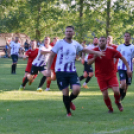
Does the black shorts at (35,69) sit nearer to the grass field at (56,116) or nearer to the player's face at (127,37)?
the grass field at (56,116)

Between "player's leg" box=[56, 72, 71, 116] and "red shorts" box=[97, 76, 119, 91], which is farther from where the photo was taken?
"red shorts" box=[97, 76, 119, 91]

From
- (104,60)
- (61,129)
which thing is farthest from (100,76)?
(61,129)

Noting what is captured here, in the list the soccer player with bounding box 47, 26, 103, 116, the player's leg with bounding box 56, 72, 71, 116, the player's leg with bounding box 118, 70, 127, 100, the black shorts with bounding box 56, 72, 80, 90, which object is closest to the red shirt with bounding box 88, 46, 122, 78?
the soccer player with bounding box 47, 26, 103, 116

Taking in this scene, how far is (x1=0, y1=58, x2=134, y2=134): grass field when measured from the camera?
6.70 metres

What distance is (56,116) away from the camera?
26.7 feet

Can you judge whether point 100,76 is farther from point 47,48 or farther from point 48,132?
point 47,48

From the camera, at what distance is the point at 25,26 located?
43688mm

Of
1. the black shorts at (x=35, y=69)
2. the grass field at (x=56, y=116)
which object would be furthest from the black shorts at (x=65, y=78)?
the black shorts at (x=35, y=69)

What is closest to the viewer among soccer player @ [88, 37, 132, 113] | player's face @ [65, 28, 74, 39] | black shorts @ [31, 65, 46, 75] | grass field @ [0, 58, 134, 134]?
grass field @ [0, 58, 134, 134]

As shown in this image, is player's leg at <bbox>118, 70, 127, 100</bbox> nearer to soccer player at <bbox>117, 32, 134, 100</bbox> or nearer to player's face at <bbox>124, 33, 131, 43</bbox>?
soccer player at <bbox>117, 32, 134, 100</bbox>

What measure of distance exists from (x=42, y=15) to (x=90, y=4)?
18.9 ft

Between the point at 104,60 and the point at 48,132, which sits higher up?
the point at 104,60

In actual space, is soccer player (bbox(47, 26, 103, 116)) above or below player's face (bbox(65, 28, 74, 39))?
below

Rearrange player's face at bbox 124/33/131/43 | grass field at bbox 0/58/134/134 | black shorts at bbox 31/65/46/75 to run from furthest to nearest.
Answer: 1. black shorts at bbox 31/65/46/75
2. player's face at bbox 124/33/131/43
3. grass field at bbox 0/58/134/134
